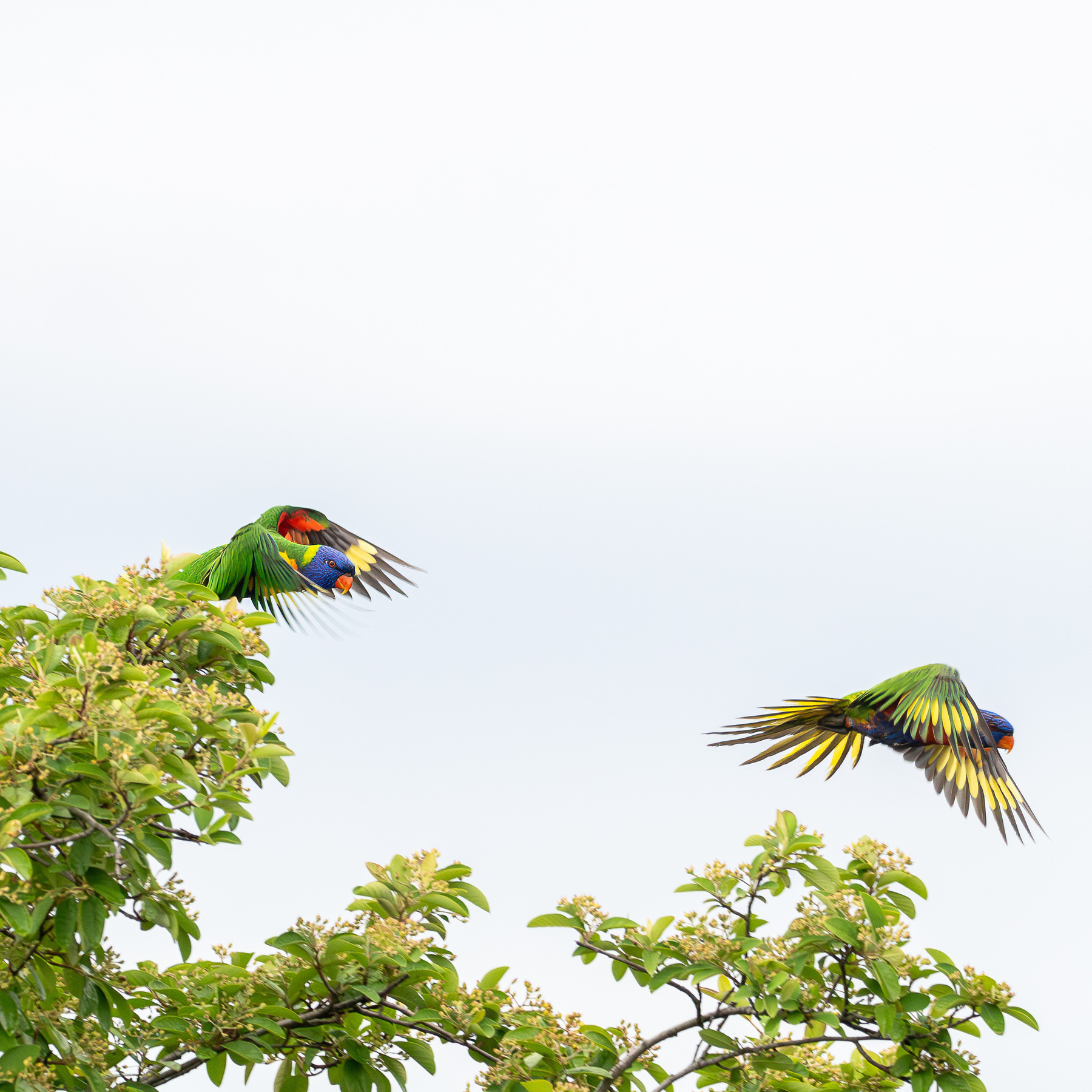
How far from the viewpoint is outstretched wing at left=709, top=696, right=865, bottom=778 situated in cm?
787

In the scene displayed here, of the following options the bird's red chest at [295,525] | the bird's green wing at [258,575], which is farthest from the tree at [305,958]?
the bird's red chest at [295,525]

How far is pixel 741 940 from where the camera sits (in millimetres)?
4180

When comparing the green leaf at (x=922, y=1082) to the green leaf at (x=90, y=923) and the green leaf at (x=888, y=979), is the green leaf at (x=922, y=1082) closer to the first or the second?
the green leaf at (x=888, y=979)

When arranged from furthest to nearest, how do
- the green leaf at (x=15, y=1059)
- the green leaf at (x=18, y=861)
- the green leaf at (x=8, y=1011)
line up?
the green leaf at (x=8, y=1011) < the green leaf at (x=15, y=1059) < the green leaf at (x=18, y=861)

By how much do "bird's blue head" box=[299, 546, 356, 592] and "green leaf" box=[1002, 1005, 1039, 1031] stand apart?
470cm

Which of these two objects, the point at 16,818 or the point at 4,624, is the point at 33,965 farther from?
the point at 4,624

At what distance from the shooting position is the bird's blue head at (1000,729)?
798 cm

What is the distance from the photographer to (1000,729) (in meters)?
8.04

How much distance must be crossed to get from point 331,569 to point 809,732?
139 inches

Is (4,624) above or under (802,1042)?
above

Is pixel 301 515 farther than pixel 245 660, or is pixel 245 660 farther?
pixel 301 515

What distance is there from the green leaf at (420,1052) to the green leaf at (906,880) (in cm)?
178

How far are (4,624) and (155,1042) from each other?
5.60 ft

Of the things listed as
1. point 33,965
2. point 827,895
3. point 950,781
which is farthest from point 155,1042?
point 950,781
